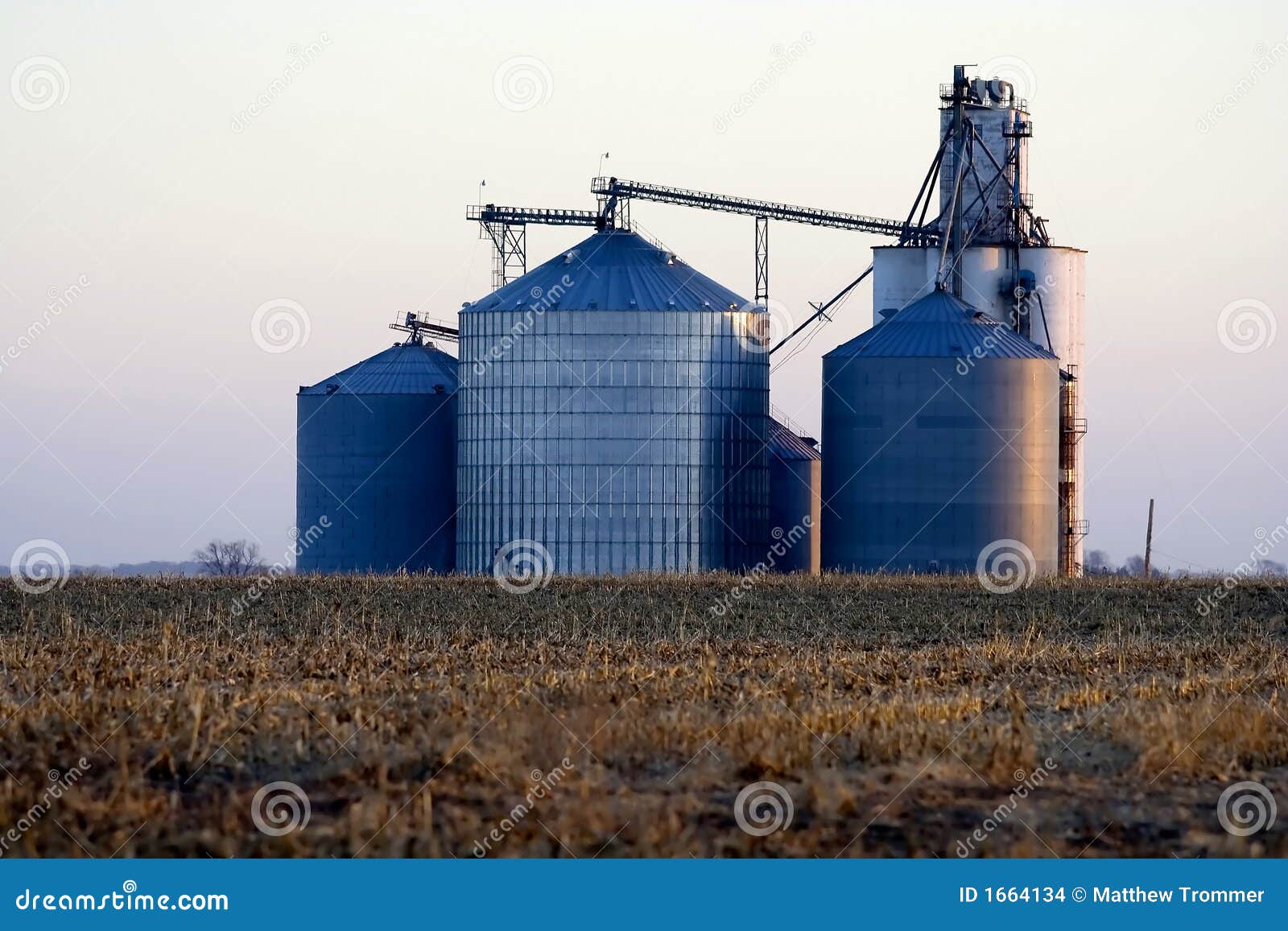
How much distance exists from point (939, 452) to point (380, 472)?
19751mm

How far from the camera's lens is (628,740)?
18.2 metres

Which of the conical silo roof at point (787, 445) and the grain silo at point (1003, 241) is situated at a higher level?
the grain silo at point (1003, 241)

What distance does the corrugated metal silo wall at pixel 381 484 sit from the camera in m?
68.9

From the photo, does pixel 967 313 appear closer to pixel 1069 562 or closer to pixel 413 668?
pixel 1069 562

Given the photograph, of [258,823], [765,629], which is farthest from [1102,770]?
[765,629]

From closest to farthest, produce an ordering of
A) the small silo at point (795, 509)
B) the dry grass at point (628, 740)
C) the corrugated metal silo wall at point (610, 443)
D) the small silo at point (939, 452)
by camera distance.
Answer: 1. the dry grass at point (628, 740)
2. the small silo at point (939, 452)
3. the corrugated metal silo wall at point (610, 443)
4. the small silo at point (795, 509)

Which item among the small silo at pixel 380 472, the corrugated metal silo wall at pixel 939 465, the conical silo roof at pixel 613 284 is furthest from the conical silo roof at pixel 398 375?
the corrugated metal silo wall at pixel 939 465

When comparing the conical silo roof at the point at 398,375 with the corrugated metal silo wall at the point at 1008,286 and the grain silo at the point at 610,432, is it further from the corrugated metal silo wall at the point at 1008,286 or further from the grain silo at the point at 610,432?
the corrugated metal silo wall at the point at 1008,286

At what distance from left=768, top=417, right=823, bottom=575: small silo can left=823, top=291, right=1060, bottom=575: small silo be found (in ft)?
9.70

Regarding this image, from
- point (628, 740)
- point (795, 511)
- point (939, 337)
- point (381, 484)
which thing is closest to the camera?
point (628, 740)

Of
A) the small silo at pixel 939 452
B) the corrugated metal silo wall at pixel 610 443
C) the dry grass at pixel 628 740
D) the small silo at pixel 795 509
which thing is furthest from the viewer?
the small silo at pixel 795 509

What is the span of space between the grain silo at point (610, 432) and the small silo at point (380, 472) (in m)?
4.00

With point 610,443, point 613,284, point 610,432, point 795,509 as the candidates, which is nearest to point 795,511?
point 795,509

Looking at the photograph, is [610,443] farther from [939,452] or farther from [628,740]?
[628,740]
